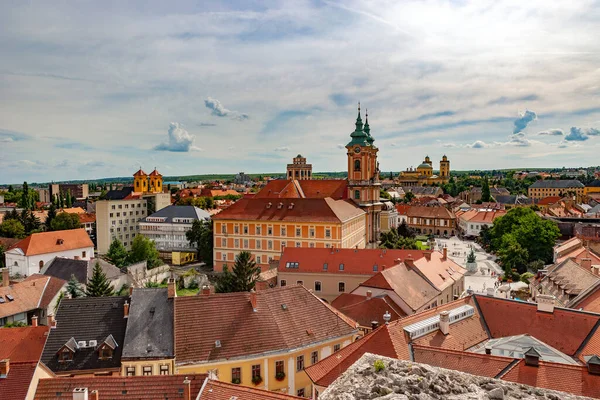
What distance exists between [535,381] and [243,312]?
14.4 m

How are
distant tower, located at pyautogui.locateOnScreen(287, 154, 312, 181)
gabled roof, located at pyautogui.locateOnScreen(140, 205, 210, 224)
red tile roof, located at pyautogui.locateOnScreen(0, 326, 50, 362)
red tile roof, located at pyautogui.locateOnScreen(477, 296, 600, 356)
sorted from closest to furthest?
red tile roof, located at pyautogui.locateOnScreen(477, 296, 600, 356)
red tile roof, located at pyautogui.locateOnScreen(0, 326, 50, 362)
gabled roof, located at pyautogui.locateOnScreen(140, 205, 210, 224)
distant tower, located at pyautogui.locateOnScreen(287, 154, 312, 181)

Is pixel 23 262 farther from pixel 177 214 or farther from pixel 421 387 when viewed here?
pixel 421 387

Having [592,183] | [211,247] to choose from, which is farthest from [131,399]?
[592,183]

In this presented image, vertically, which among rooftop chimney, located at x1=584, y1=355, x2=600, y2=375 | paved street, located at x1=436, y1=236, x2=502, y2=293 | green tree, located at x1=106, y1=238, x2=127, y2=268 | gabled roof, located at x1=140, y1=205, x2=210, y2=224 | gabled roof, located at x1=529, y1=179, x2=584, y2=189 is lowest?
paved street, located at x1=436, y1=236, x2=502, y2=293

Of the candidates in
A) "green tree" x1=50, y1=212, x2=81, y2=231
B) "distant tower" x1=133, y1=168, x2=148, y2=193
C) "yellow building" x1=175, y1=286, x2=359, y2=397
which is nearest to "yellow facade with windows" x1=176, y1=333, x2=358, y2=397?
"yellow building" x1=175, y1=286, x2=359, y2=397

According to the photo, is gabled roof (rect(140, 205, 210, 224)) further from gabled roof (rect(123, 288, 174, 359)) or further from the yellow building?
the yellow building

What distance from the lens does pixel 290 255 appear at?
145 feet

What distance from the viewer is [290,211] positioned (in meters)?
59.5

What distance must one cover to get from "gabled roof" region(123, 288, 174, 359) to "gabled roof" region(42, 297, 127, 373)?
2.42 ft

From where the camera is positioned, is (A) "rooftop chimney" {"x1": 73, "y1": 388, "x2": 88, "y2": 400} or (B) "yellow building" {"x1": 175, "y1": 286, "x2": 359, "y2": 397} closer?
(A) "rooftop chimney" {"x1": 73, "y1": 388, "x2": 88, "y2": 400}

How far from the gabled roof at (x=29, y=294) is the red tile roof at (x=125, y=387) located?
78.3 feet

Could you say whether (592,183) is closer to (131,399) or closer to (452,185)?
(452,185)

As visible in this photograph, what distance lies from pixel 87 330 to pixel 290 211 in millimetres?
36473

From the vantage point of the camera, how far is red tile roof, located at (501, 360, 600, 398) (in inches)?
613
